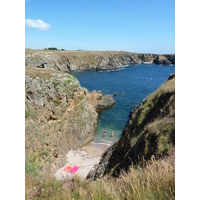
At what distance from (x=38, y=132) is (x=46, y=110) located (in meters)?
3.20

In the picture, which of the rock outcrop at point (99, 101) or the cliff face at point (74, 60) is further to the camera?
the cliff face at point (74, 60)

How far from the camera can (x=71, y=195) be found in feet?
13.0

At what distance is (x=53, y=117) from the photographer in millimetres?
22844

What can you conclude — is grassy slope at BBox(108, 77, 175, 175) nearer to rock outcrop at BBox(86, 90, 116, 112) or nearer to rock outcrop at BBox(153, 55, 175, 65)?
rock outcrop at BBox(86, 90, 116, 112)

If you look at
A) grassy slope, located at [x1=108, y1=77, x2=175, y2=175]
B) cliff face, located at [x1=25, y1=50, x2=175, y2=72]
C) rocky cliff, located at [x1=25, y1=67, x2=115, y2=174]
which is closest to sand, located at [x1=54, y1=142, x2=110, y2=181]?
rocky cliff, located at [x1=25, y1=67, x2=115, y2=174]

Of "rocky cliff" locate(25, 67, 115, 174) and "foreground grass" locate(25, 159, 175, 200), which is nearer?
"foreground grass" locate(25, 159, 175, 200)

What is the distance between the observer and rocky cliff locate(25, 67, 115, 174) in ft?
63.1

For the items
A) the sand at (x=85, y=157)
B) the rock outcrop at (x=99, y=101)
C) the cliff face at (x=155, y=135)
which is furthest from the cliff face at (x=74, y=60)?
the cliff face at (x=155, y=135)

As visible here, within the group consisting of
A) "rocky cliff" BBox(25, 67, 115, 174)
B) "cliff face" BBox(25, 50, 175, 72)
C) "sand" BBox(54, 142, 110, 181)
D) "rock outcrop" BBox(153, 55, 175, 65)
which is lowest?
"sand" BBox(54, 142, 110, 181)

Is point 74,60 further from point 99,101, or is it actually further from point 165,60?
point 165,60

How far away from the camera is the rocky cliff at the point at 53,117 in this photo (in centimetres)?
1922

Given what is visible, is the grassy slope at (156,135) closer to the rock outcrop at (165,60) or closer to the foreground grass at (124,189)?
the foreground grass at (124,189)

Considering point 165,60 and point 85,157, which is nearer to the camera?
point 85,157

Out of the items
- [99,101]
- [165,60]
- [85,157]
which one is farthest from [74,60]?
[85,157]
